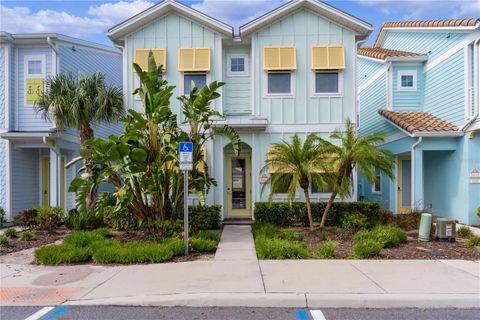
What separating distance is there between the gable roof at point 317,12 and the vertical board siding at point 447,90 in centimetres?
321

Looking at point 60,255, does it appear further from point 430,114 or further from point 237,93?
point 430,114

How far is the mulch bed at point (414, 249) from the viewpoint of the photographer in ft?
27.0

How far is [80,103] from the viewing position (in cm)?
1159

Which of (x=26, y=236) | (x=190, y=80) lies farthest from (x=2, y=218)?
(x=190, y=80)

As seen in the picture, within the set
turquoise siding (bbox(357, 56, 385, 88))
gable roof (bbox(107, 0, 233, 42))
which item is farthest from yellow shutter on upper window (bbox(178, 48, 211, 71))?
turquoise siding (bbox(357, 56, 385, 88))

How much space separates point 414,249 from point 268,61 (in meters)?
7.58

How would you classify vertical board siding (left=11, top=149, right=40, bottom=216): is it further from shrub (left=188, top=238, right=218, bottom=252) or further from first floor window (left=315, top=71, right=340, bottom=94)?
first floor window (left=315, top=71, right=340, bottom=94)

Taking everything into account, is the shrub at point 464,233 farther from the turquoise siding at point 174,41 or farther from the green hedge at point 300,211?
the turquoise siding at point 174,41

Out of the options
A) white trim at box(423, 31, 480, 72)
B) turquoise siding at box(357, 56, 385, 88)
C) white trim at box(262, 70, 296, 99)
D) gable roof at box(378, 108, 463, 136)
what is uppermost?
turquoise siding at box(357, 56, 385, 88)

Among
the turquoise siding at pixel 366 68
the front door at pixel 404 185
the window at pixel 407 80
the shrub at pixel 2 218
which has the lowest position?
the shrub at pixel 2 218

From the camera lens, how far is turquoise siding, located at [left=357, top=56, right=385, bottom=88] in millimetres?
16875

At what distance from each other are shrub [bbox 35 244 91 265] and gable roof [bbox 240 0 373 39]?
8.84m

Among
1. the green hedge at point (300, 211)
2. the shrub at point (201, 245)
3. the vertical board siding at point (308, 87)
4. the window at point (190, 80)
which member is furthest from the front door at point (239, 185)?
the shrub at point (201, 245)

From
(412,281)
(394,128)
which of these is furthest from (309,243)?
(394,128)
